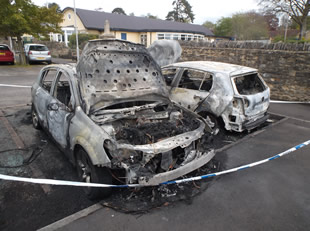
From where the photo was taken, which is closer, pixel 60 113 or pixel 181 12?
pixel 60 113

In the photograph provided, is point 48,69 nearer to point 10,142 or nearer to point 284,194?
point 10,142

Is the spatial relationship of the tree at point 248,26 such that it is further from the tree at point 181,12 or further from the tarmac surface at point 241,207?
the tarmac surface at point 241,207

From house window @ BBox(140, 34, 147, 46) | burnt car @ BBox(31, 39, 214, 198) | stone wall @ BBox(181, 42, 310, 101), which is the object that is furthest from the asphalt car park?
house window @ BBox(140, 34, 147, 46)

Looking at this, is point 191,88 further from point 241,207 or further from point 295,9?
point 295,9

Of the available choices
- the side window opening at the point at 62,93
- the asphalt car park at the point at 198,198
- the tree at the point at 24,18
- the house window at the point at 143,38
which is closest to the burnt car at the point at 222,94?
the asphalt car park at the point at 198,198

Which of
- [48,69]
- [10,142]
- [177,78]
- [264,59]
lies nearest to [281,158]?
[177,78]

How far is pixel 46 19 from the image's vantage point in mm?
16562

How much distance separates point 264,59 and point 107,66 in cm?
799

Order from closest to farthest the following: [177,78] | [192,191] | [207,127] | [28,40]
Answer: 1. [192,191]
2. [207,127]
3. [177,78]
4. [28,40]

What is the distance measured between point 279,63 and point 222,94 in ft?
18.9

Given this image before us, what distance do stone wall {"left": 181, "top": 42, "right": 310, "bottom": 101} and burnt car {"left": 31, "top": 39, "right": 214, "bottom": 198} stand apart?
692cm

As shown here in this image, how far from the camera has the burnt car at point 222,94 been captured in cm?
489

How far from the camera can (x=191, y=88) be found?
19.2 feet

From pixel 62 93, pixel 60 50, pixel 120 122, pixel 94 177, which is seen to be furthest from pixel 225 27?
pixel 94 177
